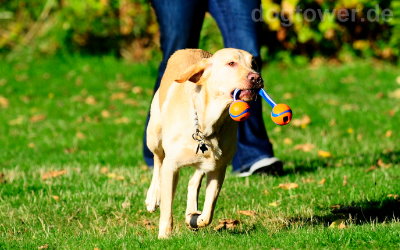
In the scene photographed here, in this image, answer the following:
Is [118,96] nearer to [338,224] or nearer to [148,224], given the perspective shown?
[148,224]

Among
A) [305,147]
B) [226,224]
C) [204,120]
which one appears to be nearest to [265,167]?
[226,224]

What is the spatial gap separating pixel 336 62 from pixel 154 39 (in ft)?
10.1

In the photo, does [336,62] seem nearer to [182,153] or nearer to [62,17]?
[62,17]

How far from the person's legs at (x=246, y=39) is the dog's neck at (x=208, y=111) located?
→ 68.1 inches

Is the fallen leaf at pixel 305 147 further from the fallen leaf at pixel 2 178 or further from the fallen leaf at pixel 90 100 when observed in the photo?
the fallen leaf at pixel 90 100

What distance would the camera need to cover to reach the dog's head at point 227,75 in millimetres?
3904

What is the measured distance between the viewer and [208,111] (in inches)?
161

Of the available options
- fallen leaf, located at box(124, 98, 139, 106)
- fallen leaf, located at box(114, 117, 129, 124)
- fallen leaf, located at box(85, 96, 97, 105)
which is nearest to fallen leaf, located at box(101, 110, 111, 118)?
fallen leaf, located at box(114, 117, 129, 124)

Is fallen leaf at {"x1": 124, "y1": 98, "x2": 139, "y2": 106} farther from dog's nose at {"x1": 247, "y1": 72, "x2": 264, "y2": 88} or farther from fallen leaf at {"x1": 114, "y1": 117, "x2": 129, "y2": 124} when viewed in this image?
dog's nose at {"x1": 247, "y1": 72, "x2": 264, "y2": 88}

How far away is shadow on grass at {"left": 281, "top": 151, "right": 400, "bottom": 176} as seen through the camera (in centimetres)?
650

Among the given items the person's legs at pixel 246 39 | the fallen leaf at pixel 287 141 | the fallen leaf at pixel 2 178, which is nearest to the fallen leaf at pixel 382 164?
the person's legs at pixel 246 39

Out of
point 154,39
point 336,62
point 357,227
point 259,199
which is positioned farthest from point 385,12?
point 357,227

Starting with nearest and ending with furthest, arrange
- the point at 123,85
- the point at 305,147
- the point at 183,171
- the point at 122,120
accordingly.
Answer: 1. the point at 183,171
2. the point at 305,147
3. the point at 122,120
4. the point at 123,85

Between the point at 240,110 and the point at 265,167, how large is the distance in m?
2.32
